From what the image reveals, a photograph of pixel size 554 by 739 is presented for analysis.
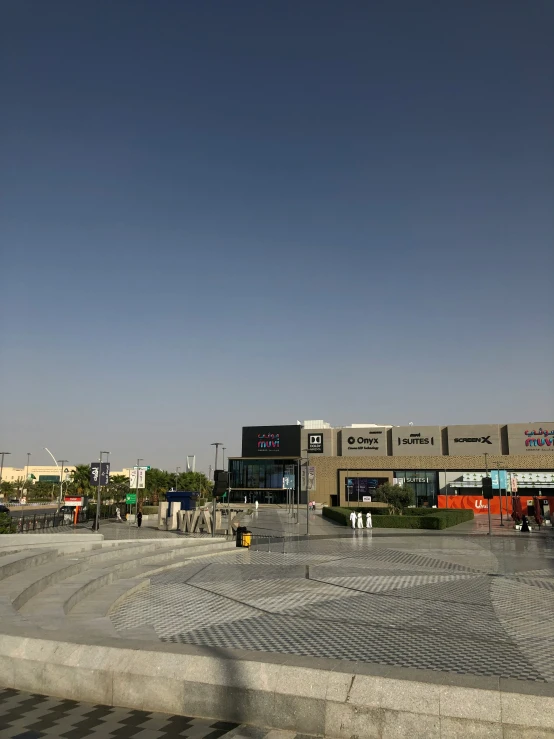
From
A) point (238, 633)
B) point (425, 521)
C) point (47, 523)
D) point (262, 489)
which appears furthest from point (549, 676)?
point (262, 489)

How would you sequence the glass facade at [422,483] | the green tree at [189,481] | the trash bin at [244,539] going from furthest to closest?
the green tree at [189,481] → the glass facade at [422,483] → the trash bin at [244,539]

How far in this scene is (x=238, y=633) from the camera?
35.4 feet

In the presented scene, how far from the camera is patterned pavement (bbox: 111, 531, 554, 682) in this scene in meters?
9.65

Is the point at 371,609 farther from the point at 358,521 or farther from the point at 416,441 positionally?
the point at 416,441

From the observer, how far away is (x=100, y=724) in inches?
239

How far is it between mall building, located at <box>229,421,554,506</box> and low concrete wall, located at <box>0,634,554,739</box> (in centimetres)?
6931

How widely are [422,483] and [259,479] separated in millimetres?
31592

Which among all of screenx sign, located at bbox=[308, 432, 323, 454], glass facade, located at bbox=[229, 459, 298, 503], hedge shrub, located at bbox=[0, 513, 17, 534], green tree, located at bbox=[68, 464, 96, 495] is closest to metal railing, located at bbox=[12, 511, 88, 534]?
hedge shrub, located at bbox=[0, 513, 17, 534]

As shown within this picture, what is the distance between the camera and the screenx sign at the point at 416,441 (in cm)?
9038

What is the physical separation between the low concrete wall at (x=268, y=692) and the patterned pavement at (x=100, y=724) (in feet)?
0.43

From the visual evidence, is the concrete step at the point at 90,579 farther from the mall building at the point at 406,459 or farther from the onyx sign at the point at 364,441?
the onyx sign at the point at 364,441

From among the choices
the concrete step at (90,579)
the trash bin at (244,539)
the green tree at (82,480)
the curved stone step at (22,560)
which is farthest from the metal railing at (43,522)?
the green tree at (82,480)

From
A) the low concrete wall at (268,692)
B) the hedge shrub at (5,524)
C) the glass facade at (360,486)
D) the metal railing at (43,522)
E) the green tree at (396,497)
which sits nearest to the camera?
the low concrete wall at (268,692)

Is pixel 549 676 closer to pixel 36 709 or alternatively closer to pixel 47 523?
pixel 36 709
